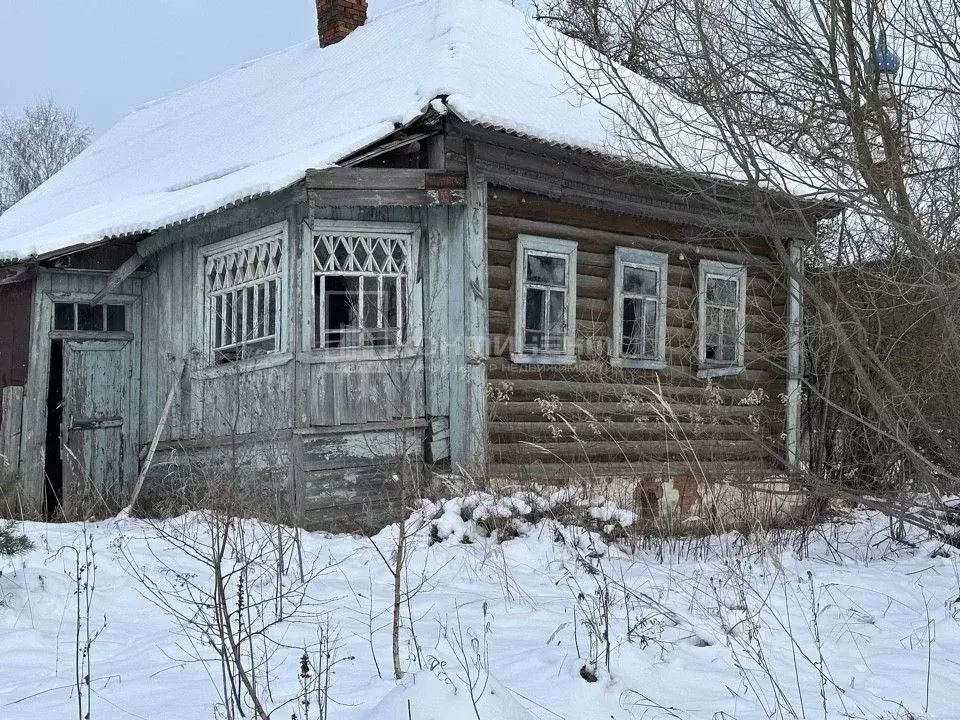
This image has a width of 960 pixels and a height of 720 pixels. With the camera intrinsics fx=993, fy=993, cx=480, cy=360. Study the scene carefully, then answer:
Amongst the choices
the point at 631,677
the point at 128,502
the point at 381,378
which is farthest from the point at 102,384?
the point at 631,677

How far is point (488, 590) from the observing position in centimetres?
567

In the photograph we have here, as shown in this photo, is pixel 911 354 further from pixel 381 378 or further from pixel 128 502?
pixel 128 502

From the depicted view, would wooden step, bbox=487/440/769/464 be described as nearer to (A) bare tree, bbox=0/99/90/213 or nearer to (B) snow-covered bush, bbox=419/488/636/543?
(B) snow-covered bush, bbox=419/488/636/543

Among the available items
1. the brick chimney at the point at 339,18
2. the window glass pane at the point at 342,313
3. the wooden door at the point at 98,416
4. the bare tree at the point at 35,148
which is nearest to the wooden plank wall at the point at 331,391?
the window glass pane at the point at 342,313

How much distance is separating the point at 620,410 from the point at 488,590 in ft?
13.1

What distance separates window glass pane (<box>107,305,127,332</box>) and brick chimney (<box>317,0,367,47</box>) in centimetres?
437

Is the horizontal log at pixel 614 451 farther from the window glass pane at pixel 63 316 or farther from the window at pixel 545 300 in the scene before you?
the window glass pane at pixel 63 316

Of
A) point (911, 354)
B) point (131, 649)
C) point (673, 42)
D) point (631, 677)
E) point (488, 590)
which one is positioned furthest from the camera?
point (911, 354)

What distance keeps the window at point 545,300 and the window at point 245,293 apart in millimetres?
2091

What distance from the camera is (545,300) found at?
29.8 ft

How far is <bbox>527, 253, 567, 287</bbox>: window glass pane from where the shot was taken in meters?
9.00

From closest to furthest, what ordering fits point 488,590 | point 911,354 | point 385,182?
point 488,590
point 385,182
point 911,354

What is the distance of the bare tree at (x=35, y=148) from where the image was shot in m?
29.5

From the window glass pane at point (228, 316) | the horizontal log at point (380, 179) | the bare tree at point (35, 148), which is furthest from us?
the bare tree at point (35, 148)
